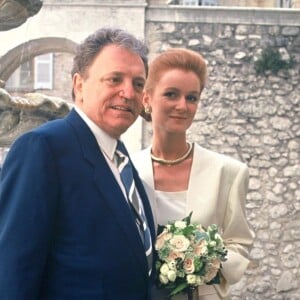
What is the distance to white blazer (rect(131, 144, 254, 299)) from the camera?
8.47 ft

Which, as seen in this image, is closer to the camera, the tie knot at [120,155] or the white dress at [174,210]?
the tie knot at [120,155]

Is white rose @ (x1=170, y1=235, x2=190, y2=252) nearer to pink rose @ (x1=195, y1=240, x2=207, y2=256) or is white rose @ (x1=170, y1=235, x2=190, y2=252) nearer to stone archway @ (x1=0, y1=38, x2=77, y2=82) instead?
pink rose @ (x1=195, y1=240, x2=207, y2=256)

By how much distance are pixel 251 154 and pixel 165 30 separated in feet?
6.59

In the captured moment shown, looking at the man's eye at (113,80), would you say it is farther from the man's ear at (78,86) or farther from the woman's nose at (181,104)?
the woman's nose at (181,104)

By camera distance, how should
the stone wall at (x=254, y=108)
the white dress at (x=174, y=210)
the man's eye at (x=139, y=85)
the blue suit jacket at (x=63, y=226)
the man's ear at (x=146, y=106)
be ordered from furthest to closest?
the stone wall at (x=254, y=108)
the man's ear at (x=146, y=106)
the white dress at (x=174, y=210)
the man's eye at (x=139, y=85)
the blue suit jacket at (x=63, y=226)

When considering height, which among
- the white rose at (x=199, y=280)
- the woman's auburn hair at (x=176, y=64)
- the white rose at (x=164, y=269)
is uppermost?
the woman's auburn hair at (x=176, y=64)

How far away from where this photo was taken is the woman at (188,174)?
2.59m

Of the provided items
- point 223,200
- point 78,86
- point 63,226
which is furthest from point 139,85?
point 223,200

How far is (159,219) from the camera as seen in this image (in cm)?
258

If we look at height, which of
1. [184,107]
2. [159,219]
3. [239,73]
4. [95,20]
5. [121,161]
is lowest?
[159,219]

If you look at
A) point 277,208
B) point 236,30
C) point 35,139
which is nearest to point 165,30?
point 236,30

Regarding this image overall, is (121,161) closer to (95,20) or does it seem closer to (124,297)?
(124,297)

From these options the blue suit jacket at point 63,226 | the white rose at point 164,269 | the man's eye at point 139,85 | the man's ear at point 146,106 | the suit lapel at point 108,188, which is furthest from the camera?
the man's ear at point 146,106

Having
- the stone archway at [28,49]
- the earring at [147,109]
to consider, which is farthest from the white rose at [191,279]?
the stone archway at [28,49]
